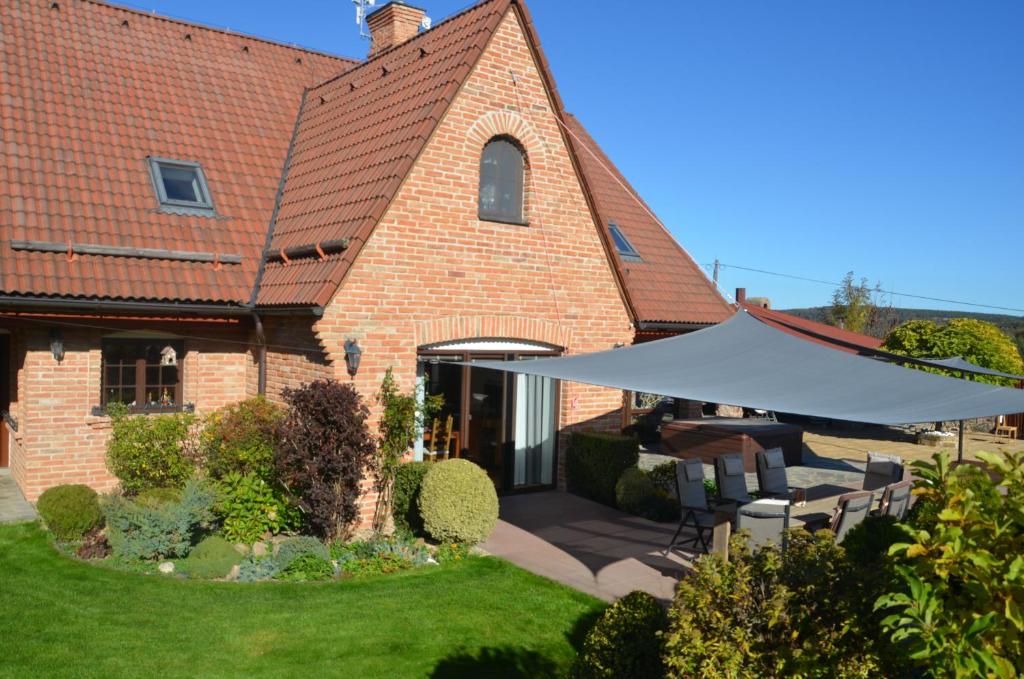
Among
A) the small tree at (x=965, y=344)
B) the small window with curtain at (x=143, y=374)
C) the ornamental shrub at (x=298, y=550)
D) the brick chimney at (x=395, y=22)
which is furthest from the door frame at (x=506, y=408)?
the small tree at (x=965, y=344)

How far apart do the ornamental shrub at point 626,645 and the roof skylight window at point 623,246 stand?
1148cm

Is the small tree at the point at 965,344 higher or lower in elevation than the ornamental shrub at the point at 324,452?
higher

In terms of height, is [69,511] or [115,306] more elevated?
[115,306]

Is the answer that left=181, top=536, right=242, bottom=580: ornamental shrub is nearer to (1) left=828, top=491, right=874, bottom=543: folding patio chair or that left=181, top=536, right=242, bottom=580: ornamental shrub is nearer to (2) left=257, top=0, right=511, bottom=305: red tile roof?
(2) left=257, top=0, right=511, bottom=305: red tile roof

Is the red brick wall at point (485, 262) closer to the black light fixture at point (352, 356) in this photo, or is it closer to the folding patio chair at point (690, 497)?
the black light fixture at point (352, 356)

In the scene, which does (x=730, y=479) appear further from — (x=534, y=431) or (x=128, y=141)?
(x=128, y=141)

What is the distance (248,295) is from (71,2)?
759 centimetres

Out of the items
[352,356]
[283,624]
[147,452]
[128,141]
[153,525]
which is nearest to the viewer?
[283,624]

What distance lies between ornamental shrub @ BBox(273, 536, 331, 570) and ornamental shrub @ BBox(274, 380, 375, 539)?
424 millimetres

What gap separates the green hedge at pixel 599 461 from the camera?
13195 mm

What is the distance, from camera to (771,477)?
42.1 feet

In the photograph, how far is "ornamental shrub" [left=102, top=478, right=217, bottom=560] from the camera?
9617 mm

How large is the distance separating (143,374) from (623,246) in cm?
941

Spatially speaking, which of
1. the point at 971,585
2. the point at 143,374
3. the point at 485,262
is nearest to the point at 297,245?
the point at 485,262
